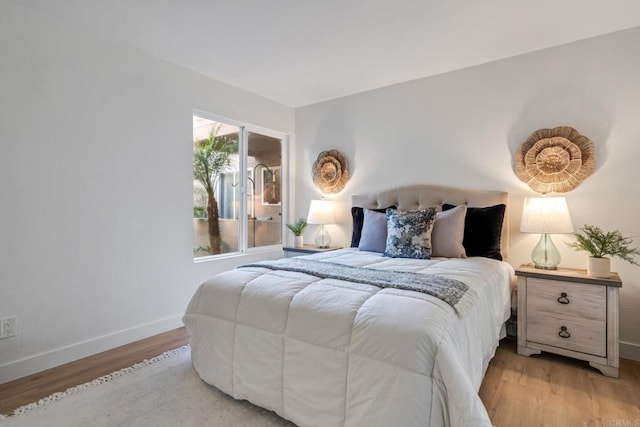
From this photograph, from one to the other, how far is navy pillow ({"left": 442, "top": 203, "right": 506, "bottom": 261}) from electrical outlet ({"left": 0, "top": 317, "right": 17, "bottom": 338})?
3257 millimetres

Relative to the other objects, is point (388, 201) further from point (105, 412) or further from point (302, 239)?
point (105, 412)

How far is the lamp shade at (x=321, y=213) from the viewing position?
3.71 meters

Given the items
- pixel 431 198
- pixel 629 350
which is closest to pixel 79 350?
pixel 431 198

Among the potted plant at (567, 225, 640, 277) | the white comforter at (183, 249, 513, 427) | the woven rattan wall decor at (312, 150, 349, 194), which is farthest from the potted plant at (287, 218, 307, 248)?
the potted plant at (567, 225, 640, 277)

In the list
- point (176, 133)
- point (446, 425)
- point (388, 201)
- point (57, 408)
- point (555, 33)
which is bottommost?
point (57, 408)

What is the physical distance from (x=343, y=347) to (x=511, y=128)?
2.53 m

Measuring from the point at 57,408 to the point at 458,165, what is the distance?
3426mm

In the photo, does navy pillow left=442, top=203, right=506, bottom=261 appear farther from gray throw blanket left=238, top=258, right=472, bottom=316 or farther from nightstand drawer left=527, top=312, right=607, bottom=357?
gray throw blanket left=238, top=258, right=472, bottom=316

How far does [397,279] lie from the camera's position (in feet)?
5.81

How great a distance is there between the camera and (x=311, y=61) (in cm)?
290

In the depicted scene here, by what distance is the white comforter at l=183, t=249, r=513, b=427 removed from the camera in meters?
1.20

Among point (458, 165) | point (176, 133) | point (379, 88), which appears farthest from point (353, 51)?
point (176, 133)

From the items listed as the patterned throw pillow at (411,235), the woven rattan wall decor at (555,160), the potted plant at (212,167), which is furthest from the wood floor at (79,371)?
the woven rattan wall decor at (555,160)

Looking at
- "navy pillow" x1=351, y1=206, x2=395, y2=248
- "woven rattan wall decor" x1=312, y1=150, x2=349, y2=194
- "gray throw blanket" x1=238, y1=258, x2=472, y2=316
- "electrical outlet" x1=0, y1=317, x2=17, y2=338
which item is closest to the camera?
"gray throw blanket" x1=238, y1=258, x2=472, y2=316
